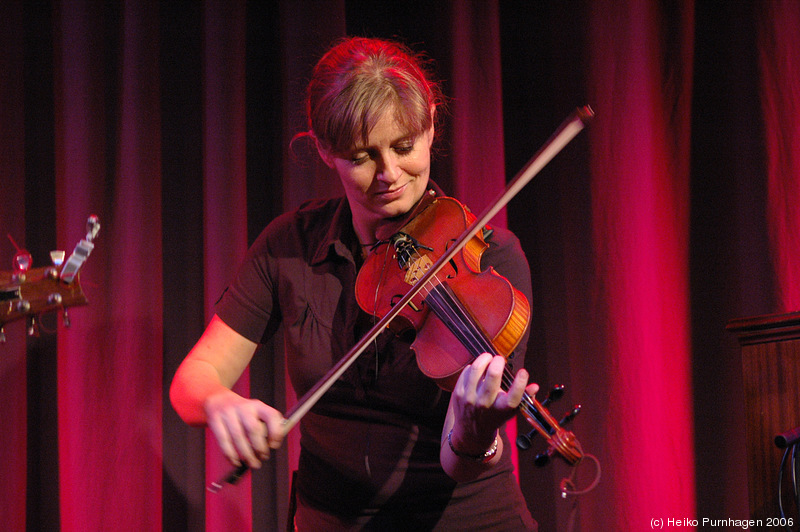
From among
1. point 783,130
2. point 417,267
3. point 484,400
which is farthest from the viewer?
point 783,130

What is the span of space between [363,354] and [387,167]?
0.30 meters

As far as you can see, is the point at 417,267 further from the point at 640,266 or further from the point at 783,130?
the point at 783,130

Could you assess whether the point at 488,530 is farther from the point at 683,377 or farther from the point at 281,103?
the point at 281,103

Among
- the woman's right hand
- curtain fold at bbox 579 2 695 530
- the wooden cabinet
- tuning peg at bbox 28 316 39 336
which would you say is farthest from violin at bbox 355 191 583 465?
curtain fold at bbox 579 2 695 530

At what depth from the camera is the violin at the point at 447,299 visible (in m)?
0.80

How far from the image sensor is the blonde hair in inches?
37.2

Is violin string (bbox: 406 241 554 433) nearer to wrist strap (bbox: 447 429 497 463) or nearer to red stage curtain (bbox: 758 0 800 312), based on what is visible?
wrist strap (bbox: 447 429 497 463)

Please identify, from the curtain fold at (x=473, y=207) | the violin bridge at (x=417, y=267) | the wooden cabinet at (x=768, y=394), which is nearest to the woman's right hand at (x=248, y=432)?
the violin bridge at (x=417, y=267)

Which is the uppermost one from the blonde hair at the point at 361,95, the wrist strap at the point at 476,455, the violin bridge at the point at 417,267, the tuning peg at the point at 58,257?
the blonde hair at the point at 361,95

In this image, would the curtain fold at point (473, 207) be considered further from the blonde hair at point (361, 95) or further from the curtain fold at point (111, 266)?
the blonde hair at point (361, 95)

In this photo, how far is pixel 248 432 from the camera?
74 cm

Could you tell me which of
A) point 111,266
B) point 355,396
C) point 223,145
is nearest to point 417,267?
point 355,396

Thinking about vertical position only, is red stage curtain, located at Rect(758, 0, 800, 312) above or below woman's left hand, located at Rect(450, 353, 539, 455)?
above

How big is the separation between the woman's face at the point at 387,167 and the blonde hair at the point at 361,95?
0.01 meters
